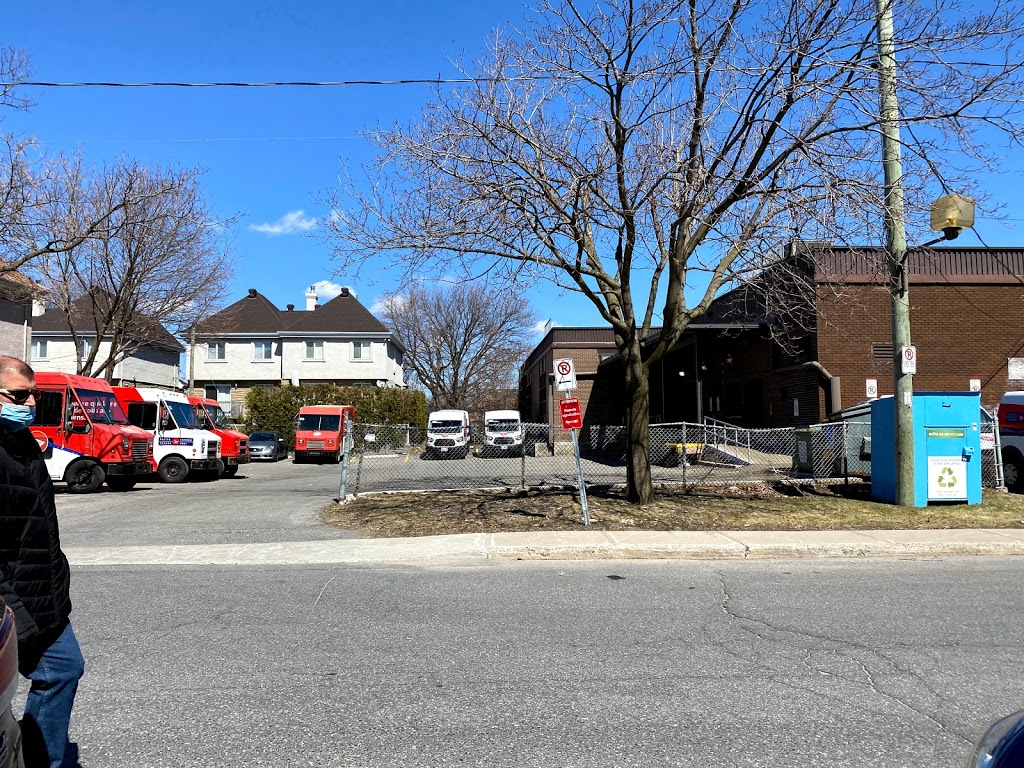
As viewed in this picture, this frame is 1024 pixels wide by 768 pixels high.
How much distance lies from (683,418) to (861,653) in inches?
1226

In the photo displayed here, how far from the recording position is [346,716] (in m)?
4.34

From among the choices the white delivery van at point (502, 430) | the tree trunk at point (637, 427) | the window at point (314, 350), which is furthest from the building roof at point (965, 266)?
the window at point (314, 350)

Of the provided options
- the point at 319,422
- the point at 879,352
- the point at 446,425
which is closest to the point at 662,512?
the point at 879,352

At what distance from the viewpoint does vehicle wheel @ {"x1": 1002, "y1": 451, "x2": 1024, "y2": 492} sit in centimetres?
1534

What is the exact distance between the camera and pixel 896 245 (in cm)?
1193

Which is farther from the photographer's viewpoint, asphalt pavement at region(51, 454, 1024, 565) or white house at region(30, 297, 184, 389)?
white house at region(30, 297, 184, 389)

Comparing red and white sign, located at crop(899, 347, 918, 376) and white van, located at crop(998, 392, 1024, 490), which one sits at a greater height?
red and white sign, located at crop(899, 347, 918, 376)

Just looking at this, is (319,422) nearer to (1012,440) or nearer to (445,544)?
(445,544)

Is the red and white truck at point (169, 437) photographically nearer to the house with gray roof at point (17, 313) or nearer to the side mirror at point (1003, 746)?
the house with gray roof at point (17, 313)

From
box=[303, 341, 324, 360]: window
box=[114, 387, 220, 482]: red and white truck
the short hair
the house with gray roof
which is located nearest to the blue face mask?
the short hair

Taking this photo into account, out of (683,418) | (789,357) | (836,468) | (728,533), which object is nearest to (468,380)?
(683,418)

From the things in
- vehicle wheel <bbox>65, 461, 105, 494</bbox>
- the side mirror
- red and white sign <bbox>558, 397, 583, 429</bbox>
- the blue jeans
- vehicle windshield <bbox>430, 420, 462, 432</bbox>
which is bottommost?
vehicle wheel <bbox>65, 461, 105, 494</bbox>

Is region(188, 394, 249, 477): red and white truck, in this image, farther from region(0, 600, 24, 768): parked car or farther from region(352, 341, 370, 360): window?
region(0, 600, 24, 768): parked car

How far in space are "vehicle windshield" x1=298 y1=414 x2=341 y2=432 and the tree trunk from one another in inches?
944
